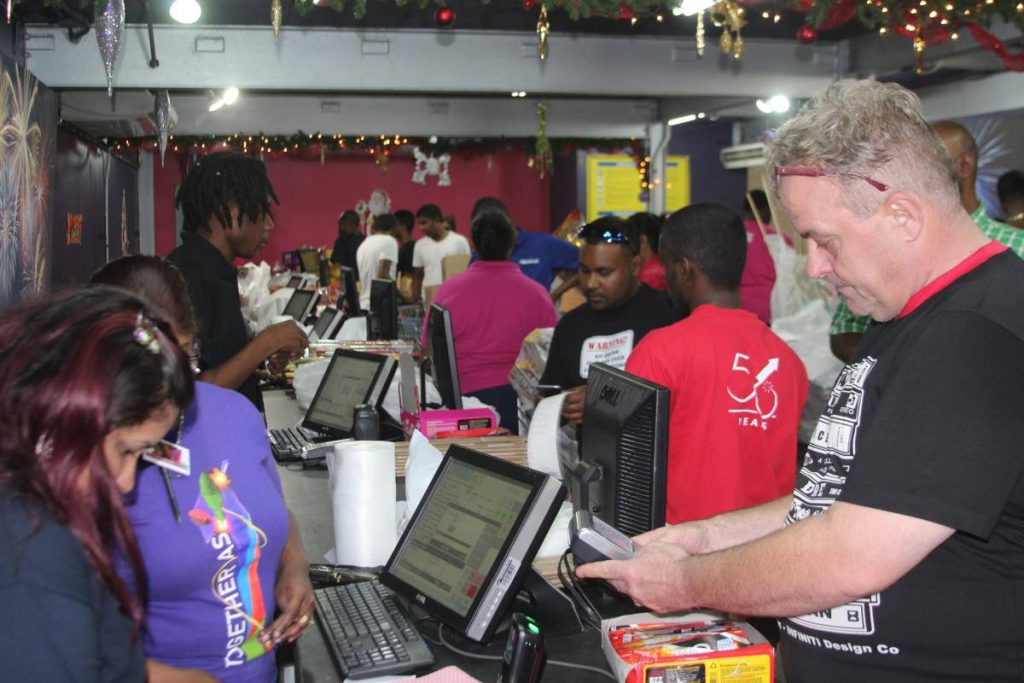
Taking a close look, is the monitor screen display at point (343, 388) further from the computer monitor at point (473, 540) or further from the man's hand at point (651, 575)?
the man's hand at point (651, 575)

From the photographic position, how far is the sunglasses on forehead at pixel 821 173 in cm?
132

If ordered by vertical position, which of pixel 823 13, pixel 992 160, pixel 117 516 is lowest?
pixel 117 516

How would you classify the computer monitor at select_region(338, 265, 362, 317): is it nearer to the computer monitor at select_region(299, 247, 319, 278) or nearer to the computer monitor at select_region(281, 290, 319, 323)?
the computer monitor at select_region(281, 290, 319, 323)

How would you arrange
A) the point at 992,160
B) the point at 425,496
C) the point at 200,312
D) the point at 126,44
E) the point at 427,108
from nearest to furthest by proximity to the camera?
the point at 425,496 < the point at 200,312 < the point at 126,44 < the point at 992,160 < the point at 427,108

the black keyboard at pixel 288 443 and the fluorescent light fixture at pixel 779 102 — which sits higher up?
the fluorescent light fixture at pixel 779 102

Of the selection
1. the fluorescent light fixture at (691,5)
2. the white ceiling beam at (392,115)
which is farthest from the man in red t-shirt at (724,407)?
the white ceiling beam at (392,115)

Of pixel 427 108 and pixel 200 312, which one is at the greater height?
pixel 427 108

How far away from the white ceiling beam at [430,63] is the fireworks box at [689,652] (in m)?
5.83

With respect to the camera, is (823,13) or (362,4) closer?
(362,4)

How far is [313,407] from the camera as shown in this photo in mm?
3869

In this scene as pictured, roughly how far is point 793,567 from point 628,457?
20.0 inches

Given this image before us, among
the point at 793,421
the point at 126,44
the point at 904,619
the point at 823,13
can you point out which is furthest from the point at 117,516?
the point at 126,44

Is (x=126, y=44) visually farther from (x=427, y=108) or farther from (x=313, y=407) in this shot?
(x=427, y=108)

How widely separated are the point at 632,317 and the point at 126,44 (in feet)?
14.8
